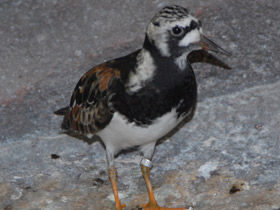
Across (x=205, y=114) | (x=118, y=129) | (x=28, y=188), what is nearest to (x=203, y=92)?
(x=205, y=114)

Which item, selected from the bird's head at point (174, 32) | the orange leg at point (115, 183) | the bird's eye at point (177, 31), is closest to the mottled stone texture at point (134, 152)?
the orange leg at point (115, 183)

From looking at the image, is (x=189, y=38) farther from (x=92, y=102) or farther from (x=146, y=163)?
(x=146, y=163)

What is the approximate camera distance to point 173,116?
3834 millimetres

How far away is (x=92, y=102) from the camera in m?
4.12

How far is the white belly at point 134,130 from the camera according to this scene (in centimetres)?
384

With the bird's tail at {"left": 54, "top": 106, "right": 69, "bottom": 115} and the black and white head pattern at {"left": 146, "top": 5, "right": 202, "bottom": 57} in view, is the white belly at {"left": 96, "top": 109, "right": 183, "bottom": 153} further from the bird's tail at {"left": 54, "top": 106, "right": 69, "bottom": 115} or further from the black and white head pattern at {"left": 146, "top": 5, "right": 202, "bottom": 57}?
the bird's tail at {"left": 54, "top": 106, "right": 69, "bottom": 115}

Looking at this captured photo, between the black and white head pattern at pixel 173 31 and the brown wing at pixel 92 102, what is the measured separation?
0.47 meters

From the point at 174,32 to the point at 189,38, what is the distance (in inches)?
4.7

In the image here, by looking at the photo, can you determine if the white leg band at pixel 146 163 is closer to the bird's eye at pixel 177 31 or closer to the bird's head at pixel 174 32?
the bird's head at pixel 174 32

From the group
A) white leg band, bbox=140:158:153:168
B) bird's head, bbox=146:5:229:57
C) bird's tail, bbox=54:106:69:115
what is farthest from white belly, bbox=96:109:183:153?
bird's tail, bbox=54:106:69:115

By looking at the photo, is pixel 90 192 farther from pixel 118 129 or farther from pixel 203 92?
pixel 203 92

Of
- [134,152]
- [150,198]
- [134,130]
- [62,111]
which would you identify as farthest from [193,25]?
[62,111]

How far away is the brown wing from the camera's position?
13.0 feet

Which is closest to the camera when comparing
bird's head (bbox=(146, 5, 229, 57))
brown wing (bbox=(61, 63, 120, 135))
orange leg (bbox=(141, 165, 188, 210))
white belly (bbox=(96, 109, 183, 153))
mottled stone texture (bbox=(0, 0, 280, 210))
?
bird's head (bbox=(146, 5, 229, 57))
